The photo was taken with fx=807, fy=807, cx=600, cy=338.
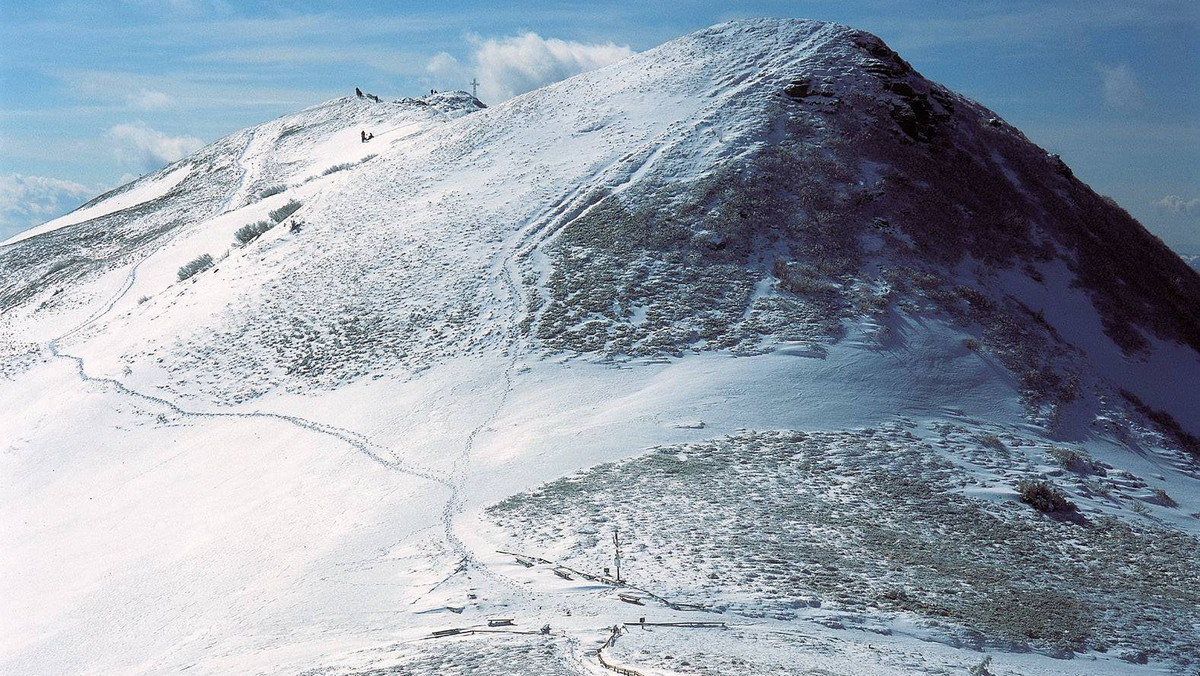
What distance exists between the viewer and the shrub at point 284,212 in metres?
44.6

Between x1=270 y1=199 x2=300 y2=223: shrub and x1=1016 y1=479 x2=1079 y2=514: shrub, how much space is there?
38666 millimetres

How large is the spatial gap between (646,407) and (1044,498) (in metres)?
9.77

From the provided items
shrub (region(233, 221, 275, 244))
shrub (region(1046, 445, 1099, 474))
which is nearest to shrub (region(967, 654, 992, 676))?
shrub (region(1046, 445, 1099, 474))

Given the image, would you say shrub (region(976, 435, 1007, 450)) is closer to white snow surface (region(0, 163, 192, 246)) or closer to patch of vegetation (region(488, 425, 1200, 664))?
patch of vegetation (region(488, 425, 1200, 664))

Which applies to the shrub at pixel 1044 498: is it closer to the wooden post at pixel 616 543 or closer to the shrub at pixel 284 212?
the wooden post at pixel 616 543

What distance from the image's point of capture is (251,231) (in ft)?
143

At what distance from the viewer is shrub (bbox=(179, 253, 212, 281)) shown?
40625mm

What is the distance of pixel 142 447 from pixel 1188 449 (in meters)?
31.4

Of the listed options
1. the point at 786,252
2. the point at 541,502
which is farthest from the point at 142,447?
the point at 786,252

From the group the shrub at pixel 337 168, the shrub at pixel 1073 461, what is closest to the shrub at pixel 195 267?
the shrub at pixel 337 168

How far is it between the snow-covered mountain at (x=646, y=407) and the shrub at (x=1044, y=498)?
0.07 m

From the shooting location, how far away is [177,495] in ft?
73.0

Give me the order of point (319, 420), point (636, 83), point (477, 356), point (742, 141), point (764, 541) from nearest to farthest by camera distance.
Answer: point (764, 541) → point (319, 420) → point (477, 356) → point (742, 141) → point (636, 83)

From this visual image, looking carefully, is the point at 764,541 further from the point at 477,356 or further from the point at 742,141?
the point at 742,141
